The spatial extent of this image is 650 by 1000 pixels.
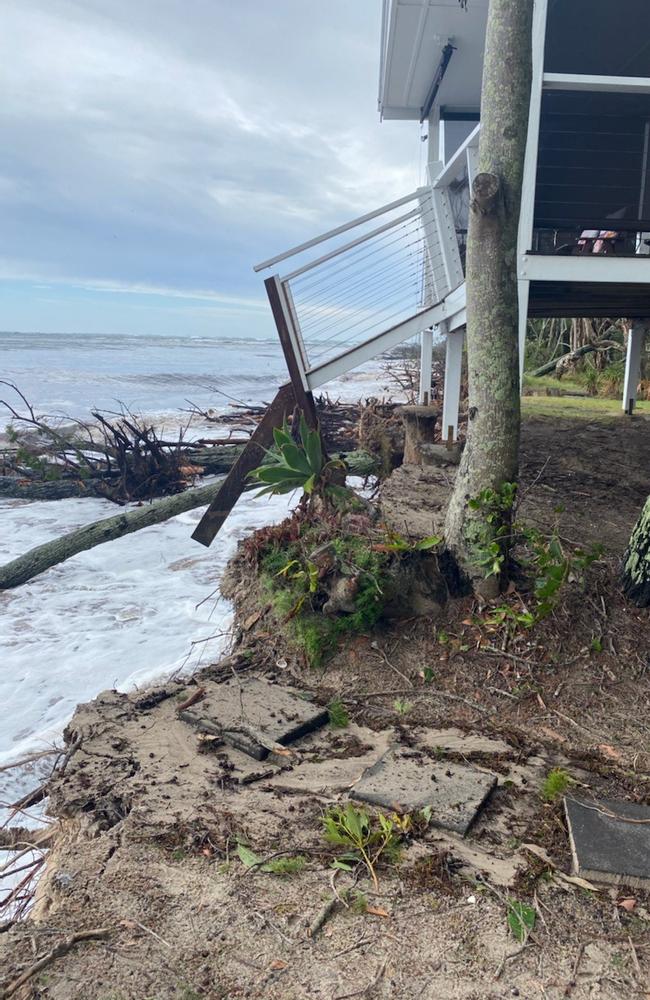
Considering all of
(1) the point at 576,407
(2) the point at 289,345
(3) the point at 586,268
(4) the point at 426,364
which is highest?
(3) the point at 586,268

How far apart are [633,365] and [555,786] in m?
7.85

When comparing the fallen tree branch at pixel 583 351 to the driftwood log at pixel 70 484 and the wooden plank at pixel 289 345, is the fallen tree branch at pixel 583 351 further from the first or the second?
the wooden plank at pixel 289 345

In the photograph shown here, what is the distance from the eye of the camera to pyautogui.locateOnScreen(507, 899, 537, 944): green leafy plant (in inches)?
88.8

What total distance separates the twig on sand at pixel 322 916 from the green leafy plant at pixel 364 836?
0.18 meters

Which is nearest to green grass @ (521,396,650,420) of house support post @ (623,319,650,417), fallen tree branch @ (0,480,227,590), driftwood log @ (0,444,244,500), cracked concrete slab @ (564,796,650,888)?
house support post @ (623,319,650,417)

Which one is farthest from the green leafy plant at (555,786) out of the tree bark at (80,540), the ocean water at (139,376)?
the ocean water at (139,376)

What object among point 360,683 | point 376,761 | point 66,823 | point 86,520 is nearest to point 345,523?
point 360,683

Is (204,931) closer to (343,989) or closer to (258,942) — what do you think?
(258,942)

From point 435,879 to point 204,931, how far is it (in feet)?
2.66

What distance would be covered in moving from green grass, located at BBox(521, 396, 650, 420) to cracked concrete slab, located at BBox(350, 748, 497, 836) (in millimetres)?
6788

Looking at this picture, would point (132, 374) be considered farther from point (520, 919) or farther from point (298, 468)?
point (520, 919)

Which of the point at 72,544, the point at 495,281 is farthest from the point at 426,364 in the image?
the point at 495,281

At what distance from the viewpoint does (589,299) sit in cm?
721

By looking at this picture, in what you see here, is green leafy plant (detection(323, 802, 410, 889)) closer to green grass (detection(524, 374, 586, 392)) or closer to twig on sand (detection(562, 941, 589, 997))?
twig on sand (detection(562, 941, 589, 997))
